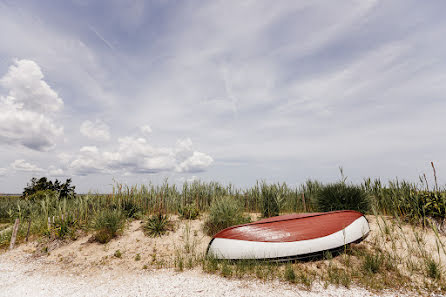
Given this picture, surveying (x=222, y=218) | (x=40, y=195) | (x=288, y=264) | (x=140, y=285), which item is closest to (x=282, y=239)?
(x=288, y=264)

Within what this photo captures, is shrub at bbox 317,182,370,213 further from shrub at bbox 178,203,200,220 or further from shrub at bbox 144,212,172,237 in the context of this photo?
shrub at bbox 144,212,172,237

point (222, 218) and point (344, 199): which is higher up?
point (344, 199)

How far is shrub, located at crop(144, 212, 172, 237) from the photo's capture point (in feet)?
24.8

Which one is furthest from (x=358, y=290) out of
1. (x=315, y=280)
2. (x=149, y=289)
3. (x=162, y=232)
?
(x=162, y=232)

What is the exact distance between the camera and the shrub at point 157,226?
7.56 metres

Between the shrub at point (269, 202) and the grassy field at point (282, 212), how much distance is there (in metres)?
0.04

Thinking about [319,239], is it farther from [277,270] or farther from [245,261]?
[245,261]

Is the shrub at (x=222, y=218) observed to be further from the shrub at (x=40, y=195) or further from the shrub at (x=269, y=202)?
the shrub at (x=40, y=195)

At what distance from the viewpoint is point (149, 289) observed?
15.1 ft

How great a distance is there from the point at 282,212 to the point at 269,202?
1.33 meters

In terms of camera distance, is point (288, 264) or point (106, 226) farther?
point (106, 226)

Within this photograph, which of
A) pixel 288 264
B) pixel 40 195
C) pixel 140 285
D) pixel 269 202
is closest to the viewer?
pixel 140 285

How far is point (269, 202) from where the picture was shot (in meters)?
9.07

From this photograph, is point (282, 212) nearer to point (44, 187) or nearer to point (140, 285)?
point (140, 285)
